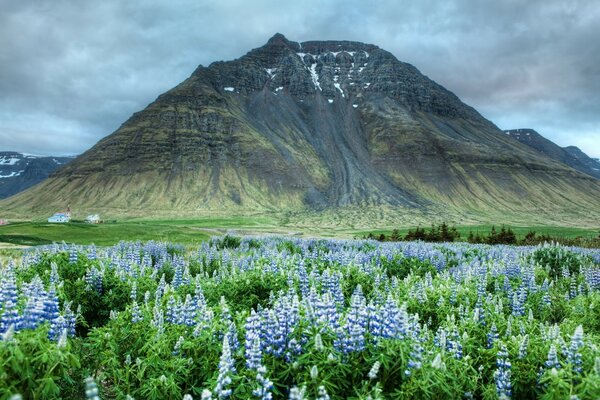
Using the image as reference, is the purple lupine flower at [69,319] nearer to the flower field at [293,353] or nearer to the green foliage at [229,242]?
the flower field at [293,353]

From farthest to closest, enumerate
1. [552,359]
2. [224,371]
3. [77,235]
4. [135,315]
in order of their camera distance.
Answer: [77,235] → [135,315] → [552,359] → [224,371]

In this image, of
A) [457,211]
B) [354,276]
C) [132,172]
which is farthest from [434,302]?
[132,172]

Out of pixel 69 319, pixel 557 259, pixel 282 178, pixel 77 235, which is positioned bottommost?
pixel 77 235

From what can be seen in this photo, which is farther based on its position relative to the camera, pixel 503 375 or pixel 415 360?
pixel 503 375

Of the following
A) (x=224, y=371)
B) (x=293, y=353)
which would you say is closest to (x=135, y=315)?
(x=293, y=353)

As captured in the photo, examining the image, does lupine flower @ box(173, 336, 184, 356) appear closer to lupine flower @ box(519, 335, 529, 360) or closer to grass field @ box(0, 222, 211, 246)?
lupine flower @ box(519, 335, 529, 360)

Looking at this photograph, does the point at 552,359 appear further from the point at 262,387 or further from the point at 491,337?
the point at 262,387

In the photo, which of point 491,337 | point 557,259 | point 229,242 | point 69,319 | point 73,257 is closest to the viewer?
point 69,319

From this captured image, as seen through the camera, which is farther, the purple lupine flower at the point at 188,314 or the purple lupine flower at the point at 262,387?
the purple lupine flower at the point at 188,314

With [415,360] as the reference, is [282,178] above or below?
above

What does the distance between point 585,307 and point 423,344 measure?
290 inches

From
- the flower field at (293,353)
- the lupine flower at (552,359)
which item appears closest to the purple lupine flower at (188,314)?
the flower field at (293,353)

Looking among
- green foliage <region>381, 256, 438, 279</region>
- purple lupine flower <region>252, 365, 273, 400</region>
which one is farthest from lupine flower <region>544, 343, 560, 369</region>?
green foliage <region>381, 256, 438, 279</region>

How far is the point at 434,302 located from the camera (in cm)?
1077
